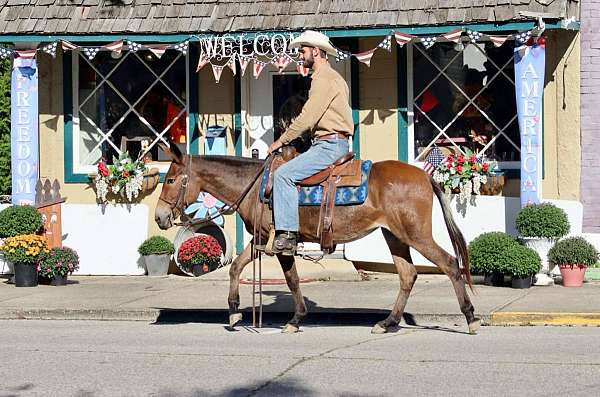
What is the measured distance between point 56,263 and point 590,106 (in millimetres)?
7189

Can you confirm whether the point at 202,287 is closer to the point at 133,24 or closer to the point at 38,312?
the point at 38,312

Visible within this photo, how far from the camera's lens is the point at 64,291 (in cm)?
1487

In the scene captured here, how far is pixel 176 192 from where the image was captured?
11.5 metres

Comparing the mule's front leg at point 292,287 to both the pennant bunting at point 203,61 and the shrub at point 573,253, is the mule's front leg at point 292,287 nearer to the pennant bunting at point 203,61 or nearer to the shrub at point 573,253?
the shrub at point 573,253

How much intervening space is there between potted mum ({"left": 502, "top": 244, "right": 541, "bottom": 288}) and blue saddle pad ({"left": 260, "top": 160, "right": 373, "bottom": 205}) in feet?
11.5

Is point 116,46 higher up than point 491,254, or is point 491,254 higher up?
point 116,46

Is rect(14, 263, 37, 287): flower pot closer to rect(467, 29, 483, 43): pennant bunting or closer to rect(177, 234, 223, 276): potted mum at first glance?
rect(177, 234, 223, 276): potted mum

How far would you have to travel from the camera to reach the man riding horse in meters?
10.9

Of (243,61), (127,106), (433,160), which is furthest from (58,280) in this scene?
(433,160)

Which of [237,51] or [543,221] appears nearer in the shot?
[543,221]

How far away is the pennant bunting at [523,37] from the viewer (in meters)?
14.4

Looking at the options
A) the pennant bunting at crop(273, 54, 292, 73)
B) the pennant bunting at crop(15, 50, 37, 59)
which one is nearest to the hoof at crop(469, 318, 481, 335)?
the pennant bunting at crop(273, 54, 292, 73)

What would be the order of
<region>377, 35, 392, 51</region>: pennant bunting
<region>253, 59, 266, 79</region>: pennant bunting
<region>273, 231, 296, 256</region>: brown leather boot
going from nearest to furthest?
<region>273, 231, 296, 256</region>: brown leather boot, <region>377, 35, 392, 51</region>: pennant bunting, <region>253, 59, 266, 79</region>: pennant bunting

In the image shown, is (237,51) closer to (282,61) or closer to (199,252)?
(282,61)
